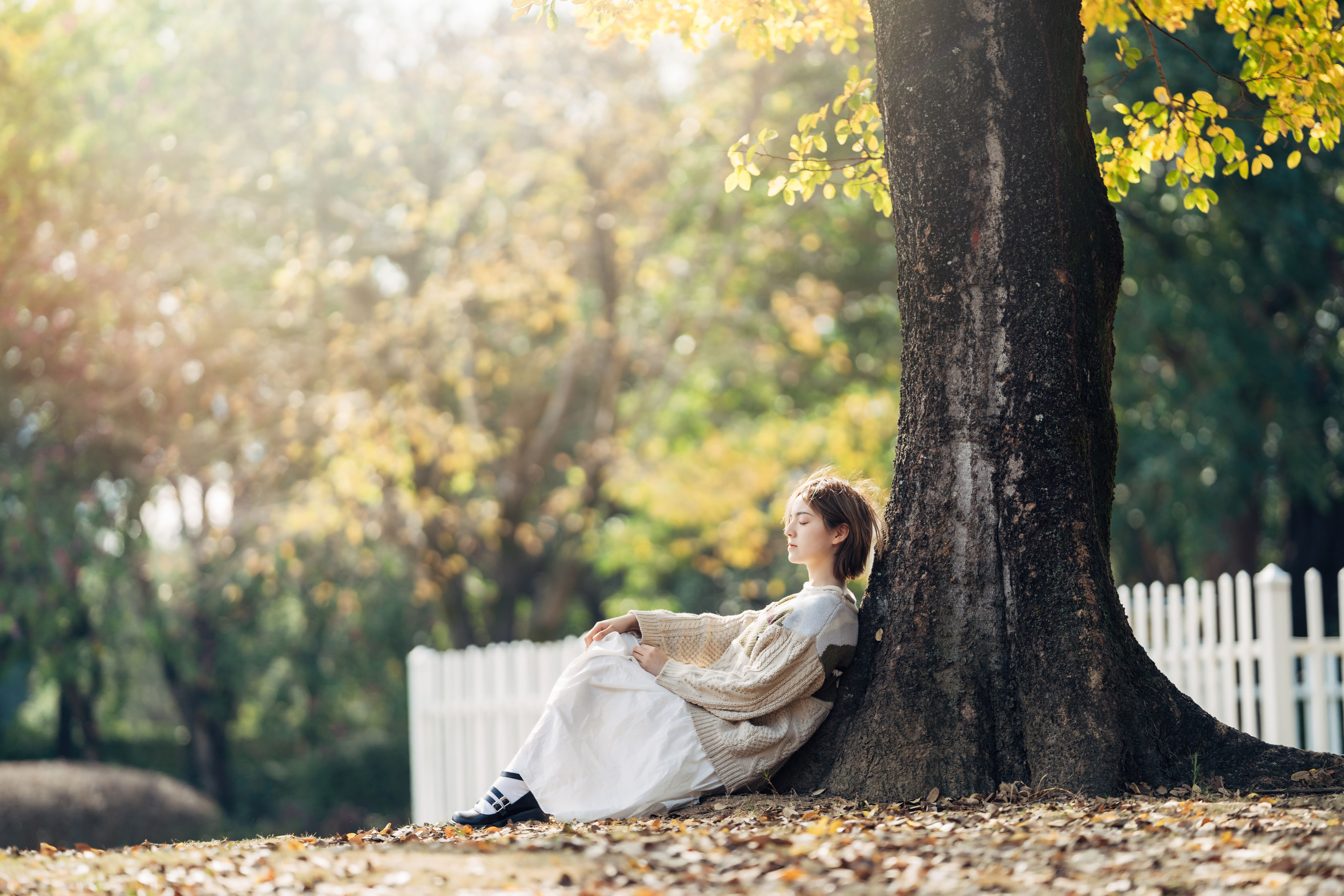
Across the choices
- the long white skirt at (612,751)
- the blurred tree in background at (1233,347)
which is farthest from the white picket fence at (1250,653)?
the blurred tree in background at (1233,347)

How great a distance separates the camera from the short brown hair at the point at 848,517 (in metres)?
4.72

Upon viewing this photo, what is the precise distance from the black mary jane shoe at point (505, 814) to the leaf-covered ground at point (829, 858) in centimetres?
37

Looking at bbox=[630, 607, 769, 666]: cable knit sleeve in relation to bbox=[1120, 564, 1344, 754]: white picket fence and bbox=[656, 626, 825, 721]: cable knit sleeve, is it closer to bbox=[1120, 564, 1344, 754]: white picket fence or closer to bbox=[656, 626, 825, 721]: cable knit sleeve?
bbox=[656, 626, 825, 721]: cable knit sleeve

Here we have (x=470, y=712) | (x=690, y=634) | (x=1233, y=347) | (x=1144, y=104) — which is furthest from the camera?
(x=1233, y=347)

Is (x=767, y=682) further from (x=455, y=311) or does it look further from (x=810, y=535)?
(x=455, y=311)

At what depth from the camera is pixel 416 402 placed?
12000mm

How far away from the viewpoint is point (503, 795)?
4434 mm

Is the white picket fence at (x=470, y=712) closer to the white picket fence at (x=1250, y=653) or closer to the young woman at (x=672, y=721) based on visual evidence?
the white picket fence at (x=1250, y=653)

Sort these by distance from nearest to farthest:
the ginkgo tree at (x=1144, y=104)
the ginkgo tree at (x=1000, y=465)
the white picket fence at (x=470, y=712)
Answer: the ginkgo tree at (x=1000, y=465), the ginkgo tree at (x=1144, y=104), the white picket fence at (x=470, y=712)

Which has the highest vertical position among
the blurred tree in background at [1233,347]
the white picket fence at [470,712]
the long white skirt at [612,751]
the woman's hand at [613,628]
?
the blurred tree in background at [1233,347]

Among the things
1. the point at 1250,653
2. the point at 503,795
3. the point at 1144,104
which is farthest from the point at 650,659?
the point at 1250,653

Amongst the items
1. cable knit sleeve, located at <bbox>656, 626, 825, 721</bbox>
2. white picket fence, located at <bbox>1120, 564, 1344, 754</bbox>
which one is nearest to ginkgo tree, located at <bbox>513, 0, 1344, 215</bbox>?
cable knit sleeve, located at <bbox>656, 626, 825, 721</bbox>

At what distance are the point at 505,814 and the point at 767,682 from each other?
103cm

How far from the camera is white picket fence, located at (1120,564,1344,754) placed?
696cm
